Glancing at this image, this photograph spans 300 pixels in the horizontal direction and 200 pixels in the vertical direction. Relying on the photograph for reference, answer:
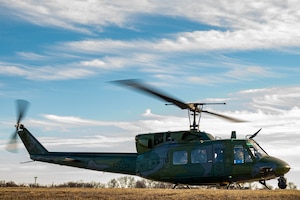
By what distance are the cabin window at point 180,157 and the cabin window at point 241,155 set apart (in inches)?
125

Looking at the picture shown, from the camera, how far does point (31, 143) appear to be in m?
39.8

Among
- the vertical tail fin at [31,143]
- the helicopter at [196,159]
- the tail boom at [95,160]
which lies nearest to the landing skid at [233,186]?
the helicopter at [196,159]

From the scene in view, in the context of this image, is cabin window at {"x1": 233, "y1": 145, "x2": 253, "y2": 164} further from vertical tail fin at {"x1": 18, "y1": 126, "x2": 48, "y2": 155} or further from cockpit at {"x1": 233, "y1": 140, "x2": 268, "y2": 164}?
vertical tail fin at {"x1": 18, "y1": 126, "x2": 48, "y2": 155}

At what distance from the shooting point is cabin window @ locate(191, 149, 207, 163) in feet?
99.9

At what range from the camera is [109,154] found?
3459 cm

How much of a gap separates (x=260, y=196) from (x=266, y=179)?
686 cm

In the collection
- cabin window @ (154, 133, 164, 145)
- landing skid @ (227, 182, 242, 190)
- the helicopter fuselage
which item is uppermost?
cabin window @ (154, 133, 164, 145)

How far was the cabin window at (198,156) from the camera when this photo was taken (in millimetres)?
30438

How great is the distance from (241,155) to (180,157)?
3.95m

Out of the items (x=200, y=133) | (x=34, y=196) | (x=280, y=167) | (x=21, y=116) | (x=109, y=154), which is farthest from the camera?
(x=21, y=116)

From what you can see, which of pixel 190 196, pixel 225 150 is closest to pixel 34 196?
pixel 190 196

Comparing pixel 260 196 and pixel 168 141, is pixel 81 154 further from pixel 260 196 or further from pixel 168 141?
pixel 260 196

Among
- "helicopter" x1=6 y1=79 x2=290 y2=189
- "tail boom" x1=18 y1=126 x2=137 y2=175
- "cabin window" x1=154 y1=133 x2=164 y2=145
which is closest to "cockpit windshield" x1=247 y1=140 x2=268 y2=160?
"helicopter" x1=6 y1=79 x2=290 y2=189

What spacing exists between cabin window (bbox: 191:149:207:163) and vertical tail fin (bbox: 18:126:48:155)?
1338 cm
